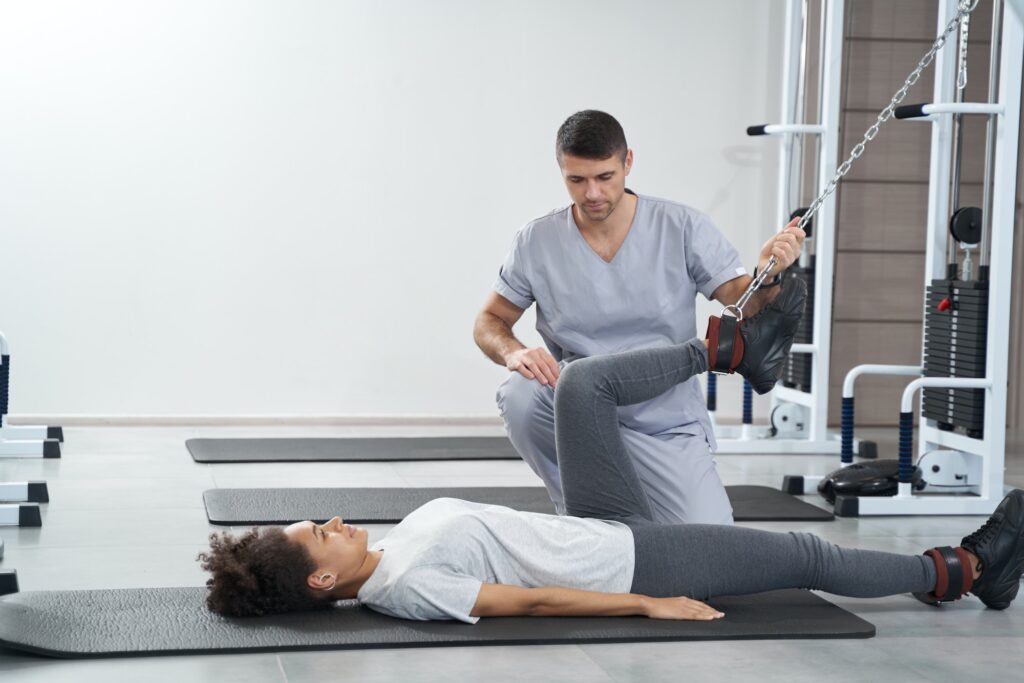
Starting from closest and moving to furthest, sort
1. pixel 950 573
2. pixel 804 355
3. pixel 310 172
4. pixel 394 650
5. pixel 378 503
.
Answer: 1. pixel 394 650
2. pixel 950 573
3. pixel 378 503
4. pixel 804 355
5. pixel 310 172

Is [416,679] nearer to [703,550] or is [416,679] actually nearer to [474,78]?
[703,550]

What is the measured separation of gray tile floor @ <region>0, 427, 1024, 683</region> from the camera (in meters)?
2.17

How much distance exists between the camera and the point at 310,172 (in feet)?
18.0

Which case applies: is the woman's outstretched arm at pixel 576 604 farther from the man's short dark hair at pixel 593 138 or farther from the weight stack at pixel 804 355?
the weight stack at pixel 804 355

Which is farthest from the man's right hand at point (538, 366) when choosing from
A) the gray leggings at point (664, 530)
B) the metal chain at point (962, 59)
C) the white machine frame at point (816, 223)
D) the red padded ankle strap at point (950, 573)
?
the white machine frame at point (816, 223)

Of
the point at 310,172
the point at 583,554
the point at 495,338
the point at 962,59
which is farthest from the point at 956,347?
the point at 310,172

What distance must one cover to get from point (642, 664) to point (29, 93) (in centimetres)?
399

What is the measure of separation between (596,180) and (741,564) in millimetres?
879

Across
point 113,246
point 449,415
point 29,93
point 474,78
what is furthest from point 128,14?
point 449,415

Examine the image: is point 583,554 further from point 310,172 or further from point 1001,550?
point 310,172

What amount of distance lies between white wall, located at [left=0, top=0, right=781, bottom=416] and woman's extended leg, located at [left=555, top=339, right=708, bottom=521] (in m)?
3.22

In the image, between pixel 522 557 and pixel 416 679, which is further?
pixel 522 557

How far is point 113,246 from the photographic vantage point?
5.34 m

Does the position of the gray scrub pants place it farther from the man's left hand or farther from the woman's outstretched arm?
the man's left hand
